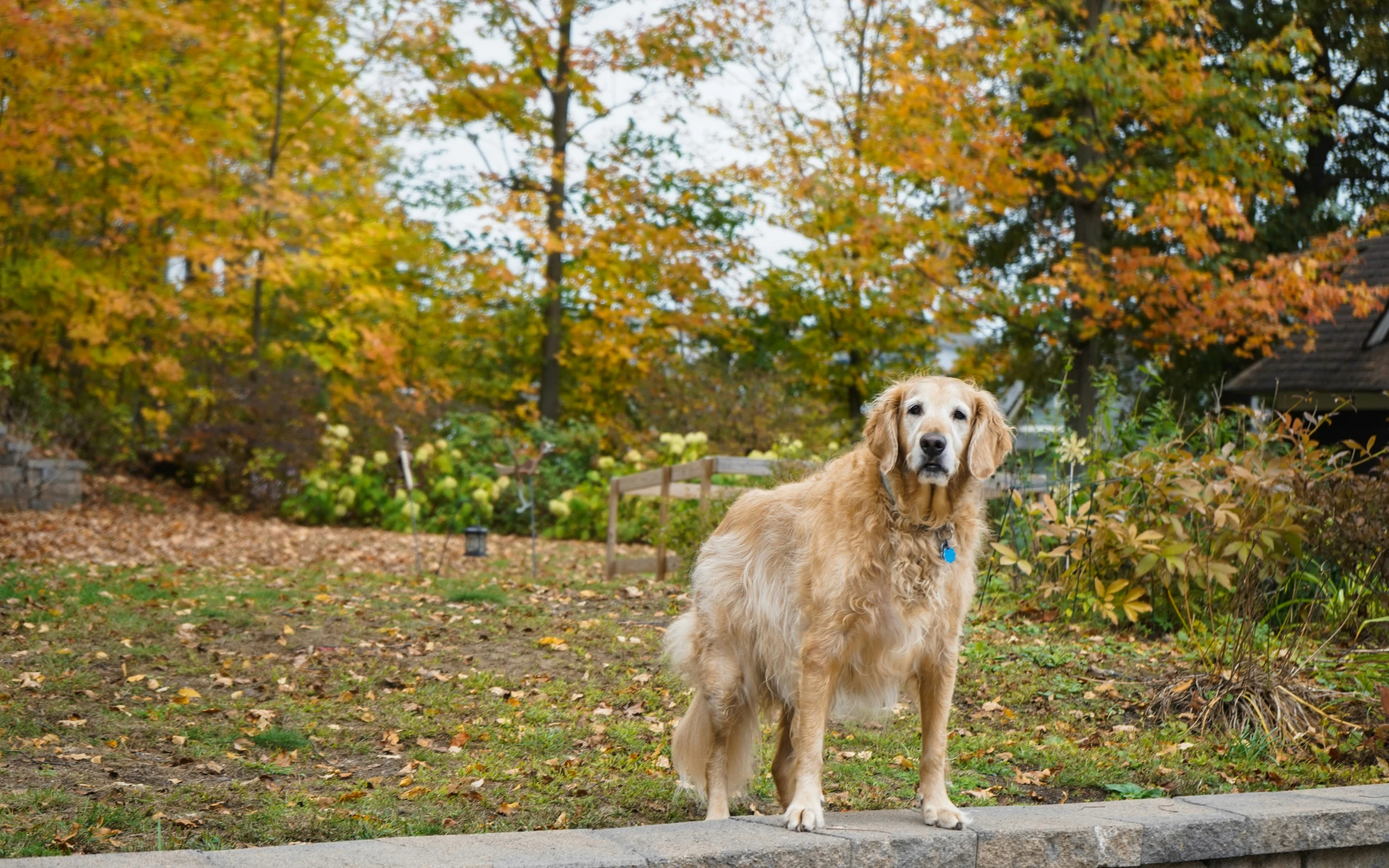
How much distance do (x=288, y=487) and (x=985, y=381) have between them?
33.8 feet

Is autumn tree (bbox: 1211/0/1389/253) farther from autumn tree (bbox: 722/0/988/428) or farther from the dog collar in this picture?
the dog collar

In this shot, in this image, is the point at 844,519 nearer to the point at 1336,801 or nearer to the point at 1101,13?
the point at 1336,801

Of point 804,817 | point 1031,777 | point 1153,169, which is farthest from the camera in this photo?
point 1153,169

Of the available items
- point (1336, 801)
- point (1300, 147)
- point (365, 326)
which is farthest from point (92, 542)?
point (1300, 147)

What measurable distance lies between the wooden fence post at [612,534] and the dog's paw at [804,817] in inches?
281

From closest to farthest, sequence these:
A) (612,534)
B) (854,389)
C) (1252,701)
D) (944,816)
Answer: (944,816), (1252,701), (612,534), (854,389)

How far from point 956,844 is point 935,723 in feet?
1.42

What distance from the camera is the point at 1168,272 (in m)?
14.1

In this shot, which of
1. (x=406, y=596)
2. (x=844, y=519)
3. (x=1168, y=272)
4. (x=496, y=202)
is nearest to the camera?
(x=844, y=519)

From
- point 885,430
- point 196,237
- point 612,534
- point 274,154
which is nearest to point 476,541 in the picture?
point 612,534

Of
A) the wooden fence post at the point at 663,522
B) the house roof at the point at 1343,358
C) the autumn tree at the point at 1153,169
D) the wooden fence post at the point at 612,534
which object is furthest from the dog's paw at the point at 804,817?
the house roof at the point at 1343,358

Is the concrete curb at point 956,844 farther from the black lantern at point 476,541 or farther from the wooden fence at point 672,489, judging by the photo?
the black lantern at point 476,541

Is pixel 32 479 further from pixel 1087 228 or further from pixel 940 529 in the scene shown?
pixel 940 529

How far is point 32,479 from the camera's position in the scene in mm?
13984
